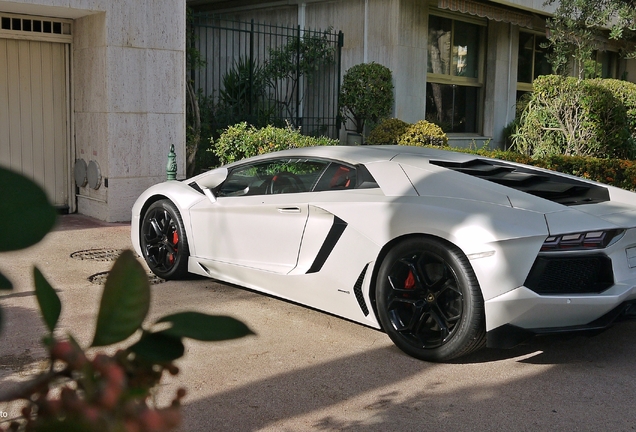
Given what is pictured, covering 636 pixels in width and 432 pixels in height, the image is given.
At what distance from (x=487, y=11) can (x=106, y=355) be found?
15141 mm

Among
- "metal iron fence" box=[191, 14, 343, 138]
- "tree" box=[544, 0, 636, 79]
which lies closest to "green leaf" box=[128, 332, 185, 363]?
"tree" box=[544, 0, 636, 79]

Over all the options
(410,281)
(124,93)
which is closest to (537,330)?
(410,281)

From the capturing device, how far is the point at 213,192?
6625 mm

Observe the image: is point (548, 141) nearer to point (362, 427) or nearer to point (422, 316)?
point (422, 316)

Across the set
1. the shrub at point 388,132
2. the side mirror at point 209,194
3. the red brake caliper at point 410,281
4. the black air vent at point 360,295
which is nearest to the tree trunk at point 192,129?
the shrub at point 388,132

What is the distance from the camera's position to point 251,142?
11.0 m

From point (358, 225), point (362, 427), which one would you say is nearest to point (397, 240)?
point (358, 225)

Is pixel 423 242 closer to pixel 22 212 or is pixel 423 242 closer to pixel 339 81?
pixel 22 212

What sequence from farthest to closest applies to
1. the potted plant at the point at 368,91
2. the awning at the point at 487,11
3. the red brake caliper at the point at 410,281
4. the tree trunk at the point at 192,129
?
the awning at the point at 487,11 → the potted plant at the point at 368,91 → the tree trunk at the point at 192,129 → the red brake caliper at the point at 410,281

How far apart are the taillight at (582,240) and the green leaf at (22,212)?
163 inches

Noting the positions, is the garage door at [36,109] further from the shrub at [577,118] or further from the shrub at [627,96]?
the shrub at [627,96]

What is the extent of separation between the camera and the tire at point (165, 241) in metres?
6.66

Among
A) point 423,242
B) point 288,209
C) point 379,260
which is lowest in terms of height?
point 379,260

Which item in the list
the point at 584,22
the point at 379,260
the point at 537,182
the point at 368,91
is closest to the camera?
the point at 379,260
